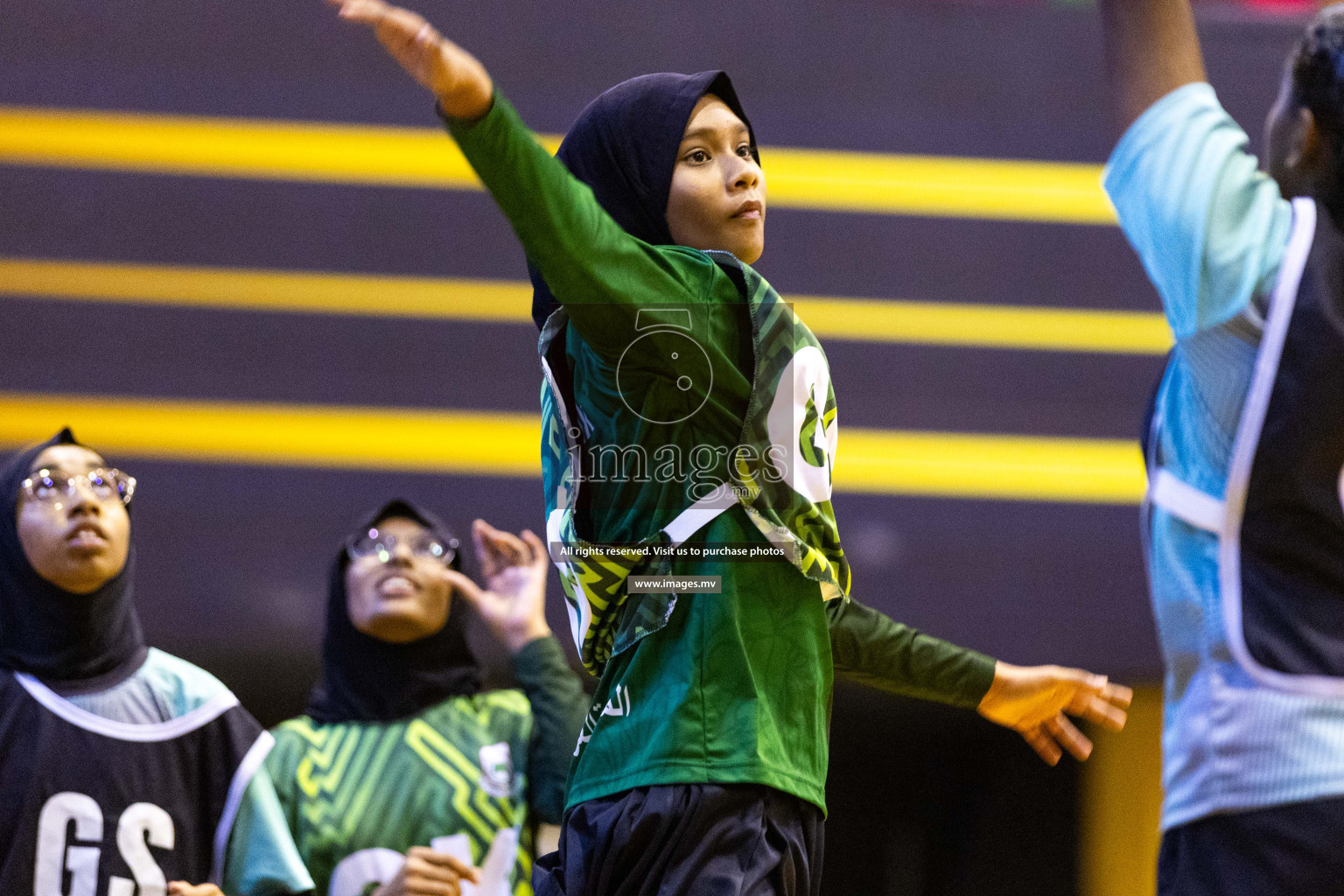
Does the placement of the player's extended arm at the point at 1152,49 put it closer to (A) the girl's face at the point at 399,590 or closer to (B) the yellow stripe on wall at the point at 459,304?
(A) the girl's face at the point at 399,590

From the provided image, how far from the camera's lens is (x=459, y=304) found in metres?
5.53

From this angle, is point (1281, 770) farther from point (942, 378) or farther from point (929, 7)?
point (929, 7)

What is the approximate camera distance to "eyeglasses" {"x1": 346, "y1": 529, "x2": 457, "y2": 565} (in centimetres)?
403

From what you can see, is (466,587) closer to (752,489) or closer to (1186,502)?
(752,489)

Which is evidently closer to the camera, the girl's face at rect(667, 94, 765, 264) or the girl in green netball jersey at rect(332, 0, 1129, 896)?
the girl in green netball jersey at rect(332, 0, 1129, 896)

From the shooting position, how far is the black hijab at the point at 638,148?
6.64ft

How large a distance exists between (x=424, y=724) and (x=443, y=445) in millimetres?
1780

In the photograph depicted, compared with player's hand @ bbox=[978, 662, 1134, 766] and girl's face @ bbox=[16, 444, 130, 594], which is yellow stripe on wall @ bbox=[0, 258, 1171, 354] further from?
player's hand @ bbox=[978, 662, 1134, 766]

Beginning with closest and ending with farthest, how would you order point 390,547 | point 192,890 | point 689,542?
point 689,542, point 192,890, point 390,547

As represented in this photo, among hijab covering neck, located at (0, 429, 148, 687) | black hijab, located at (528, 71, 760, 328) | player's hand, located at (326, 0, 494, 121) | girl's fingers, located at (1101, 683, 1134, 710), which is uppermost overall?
black hijab, located at (528, 71, 760, 328)

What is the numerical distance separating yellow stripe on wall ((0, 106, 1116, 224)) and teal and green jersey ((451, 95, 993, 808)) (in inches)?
151

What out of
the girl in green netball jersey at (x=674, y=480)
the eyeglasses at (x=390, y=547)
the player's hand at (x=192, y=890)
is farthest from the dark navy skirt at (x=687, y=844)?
the eyeglasses at (x=390, y=547)

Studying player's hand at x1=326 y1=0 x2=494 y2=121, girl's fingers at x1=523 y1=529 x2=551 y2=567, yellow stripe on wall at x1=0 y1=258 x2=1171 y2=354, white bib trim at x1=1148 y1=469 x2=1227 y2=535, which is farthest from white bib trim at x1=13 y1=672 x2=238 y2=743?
yellow stripe on wall at x1=0 y1=258 x2=1171 y2=354

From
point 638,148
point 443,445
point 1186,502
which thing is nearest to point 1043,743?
point 1186,502
